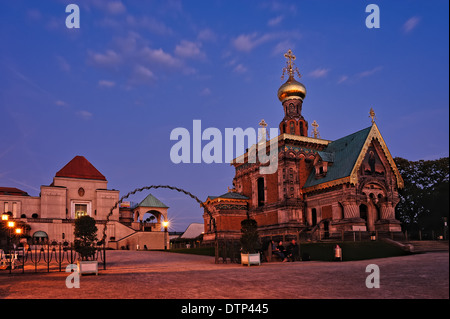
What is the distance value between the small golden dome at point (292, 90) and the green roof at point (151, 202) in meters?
35.5

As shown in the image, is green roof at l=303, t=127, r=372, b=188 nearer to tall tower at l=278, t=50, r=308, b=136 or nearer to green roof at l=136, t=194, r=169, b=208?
tall tower at l=278, t=50, r=308, b=136

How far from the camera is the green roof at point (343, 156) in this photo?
124ft

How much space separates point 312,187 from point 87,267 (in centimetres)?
2665

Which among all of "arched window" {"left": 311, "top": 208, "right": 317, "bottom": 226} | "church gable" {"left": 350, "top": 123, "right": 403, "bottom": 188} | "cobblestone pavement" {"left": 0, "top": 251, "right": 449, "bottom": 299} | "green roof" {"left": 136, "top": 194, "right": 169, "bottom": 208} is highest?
"church gable" {"left": 350, "top": 123, "right": 403, "bottom": 188}

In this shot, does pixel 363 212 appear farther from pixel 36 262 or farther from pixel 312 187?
A: pixel 36 262

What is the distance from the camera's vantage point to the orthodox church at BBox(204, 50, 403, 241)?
36922 millimetres

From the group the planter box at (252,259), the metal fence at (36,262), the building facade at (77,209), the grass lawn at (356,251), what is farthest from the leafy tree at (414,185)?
the building facade at (77,209)

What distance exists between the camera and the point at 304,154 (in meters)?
43.8

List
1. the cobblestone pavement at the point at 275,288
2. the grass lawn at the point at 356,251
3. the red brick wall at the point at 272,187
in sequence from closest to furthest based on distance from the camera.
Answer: the cobblestone pavement at the point at 275,288 → the grass lawn at the point at 356,251 → the red brick wall at the point at 272,187

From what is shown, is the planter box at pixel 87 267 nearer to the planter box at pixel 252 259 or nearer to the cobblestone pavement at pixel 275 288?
the cobblestone pavement at pixel 275 288

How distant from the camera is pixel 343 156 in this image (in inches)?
1581

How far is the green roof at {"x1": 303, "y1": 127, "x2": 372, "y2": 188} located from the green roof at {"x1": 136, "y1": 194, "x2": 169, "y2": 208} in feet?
126

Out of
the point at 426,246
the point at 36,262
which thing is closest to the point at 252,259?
the point at 36,262

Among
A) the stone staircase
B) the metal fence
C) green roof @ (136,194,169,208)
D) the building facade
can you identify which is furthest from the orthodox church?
green roof @ (136,194,169,208)
